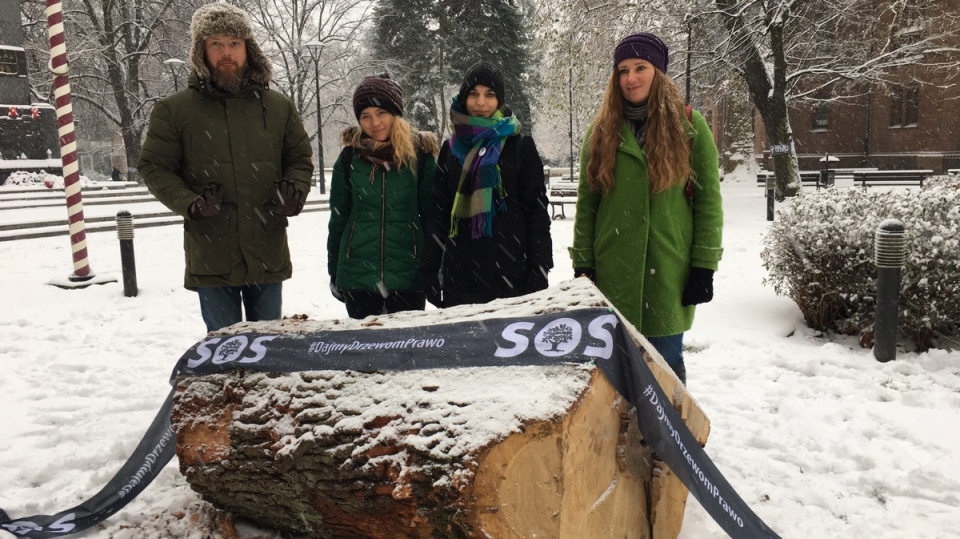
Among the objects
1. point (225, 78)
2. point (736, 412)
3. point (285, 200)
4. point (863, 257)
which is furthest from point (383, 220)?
point (863, 257)

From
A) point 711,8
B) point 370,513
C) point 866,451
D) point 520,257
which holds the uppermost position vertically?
point 711,8

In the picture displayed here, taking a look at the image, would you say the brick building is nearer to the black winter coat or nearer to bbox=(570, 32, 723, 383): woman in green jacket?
bbox=(570, 32, 723, 383): woman in green jacket

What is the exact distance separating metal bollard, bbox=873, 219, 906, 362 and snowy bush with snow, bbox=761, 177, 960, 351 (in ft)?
0.88

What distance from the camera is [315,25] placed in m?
33.6

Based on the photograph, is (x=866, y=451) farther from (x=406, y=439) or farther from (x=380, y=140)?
(x=380, y=140)

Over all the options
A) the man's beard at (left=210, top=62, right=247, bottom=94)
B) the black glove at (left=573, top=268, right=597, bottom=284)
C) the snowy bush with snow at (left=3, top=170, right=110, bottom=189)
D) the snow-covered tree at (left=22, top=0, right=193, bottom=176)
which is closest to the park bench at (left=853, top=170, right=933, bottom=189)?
the black glove at (left=573, top=268, right=597, bottom=284)

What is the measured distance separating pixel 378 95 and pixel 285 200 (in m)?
0.78

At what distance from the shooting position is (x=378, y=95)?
345 cm

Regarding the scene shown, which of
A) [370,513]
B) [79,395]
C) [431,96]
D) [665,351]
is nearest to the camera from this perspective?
[370,513]

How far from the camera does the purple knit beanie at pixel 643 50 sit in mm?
2873

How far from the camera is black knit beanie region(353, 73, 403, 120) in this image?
11.3 ft

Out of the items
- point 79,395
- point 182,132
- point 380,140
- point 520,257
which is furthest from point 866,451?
point 79,395

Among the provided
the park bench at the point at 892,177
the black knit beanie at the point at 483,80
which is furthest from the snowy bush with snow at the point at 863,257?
the park bench at the point at 892,177

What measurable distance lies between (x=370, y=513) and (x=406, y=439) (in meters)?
0.35
